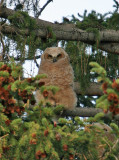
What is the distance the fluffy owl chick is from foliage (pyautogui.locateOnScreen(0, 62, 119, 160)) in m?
2.48

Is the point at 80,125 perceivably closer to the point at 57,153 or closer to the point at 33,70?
the point at 57,153

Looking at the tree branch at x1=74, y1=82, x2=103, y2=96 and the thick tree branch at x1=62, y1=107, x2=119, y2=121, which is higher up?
the tree branch at x1=74, y1=82, x2=103, y2=96

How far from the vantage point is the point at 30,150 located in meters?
4.68

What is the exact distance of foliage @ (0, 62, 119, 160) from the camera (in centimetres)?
455

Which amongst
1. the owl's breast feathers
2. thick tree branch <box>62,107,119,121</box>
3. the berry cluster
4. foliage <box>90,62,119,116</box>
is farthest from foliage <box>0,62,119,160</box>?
the owl's breast feathers

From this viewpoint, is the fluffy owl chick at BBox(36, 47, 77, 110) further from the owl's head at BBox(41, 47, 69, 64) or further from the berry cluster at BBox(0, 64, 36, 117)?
the berry cluster at BBox(0, 64, 36, 117)

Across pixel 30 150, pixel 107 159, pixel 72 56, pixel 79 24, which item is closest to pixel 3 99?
pixel 30 150

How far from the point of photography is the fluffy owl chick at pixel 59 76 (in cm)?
750

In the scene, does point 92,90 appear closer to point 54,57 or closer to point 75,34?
point 54,57

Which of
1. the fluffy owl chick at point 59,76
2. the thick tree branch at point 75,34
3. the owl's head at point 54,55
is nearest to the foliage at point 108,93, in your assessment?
the thick tree branch at point 75,34

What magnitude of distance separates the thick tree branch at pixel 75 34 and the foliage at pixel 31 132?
2.00 metres

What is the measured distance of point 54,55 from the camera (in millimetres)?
7727

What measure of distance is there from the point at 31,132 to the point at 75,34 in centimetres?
283

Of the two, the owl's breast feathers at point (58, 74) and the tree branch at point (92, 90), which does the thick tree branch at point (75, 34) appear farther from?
the tree branch at point (92, 90)
